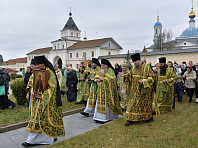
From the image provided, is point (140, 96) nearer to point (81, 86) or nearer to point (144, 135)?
point (144, 135)

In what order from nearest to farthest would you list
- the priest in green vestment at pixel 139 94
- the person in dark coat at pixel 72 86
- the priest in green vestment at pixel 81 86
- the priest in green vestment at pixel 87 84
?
the priest in green vestment at pixel 139 94 < the priest in green vestment at pixel 87 84 < the priest in green vestment at pixel 81 86 < the person in dark coat at pixel 72 86

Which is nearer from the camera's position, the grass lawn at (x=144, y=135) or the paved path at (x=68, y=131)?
the grass lawn at (x=144, y=135)

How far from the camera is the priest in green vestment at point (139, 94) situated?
5.22 metres

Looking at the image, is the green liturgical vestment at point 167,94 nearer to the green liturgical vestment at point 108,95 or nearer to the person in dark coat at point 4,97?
the green liturgical vestment at point 108,95

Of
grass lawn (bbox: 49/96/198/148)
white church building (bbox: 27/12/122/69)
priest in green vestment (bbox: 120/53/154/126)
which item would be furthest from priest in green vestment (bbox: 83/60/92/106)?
white church building (bbox: 27/12/122/69)

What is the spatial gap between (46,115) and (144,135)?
2483mm

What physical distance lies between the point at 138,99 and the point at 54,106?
2486mm

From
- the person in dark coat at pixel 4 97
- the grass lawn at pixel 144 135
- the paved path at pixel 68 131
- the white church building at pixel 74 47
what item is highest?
the white church building at pixel 74 47

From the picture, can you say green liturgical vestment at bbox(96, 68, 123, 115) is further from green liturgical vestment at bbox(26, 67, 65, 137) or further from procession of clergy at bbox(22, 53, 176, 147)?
green liturgical vestment at bbox(26, 67, 65, 137)

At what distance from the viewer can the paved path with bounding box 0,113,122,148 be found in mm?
4546

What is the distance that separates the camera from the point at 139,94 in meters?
5.29

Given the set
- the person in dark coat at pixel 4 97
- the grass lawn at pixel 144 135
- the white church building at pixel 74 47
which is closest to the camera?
the grass lawn at pixel 144 135

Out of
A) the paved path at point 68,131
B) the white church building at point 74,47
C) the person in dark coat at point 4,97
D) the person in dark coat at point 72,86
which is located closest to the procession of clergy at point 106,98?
the paved path at point 68,131

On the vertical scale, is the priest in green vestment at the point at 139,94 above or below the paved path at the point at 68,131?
above
